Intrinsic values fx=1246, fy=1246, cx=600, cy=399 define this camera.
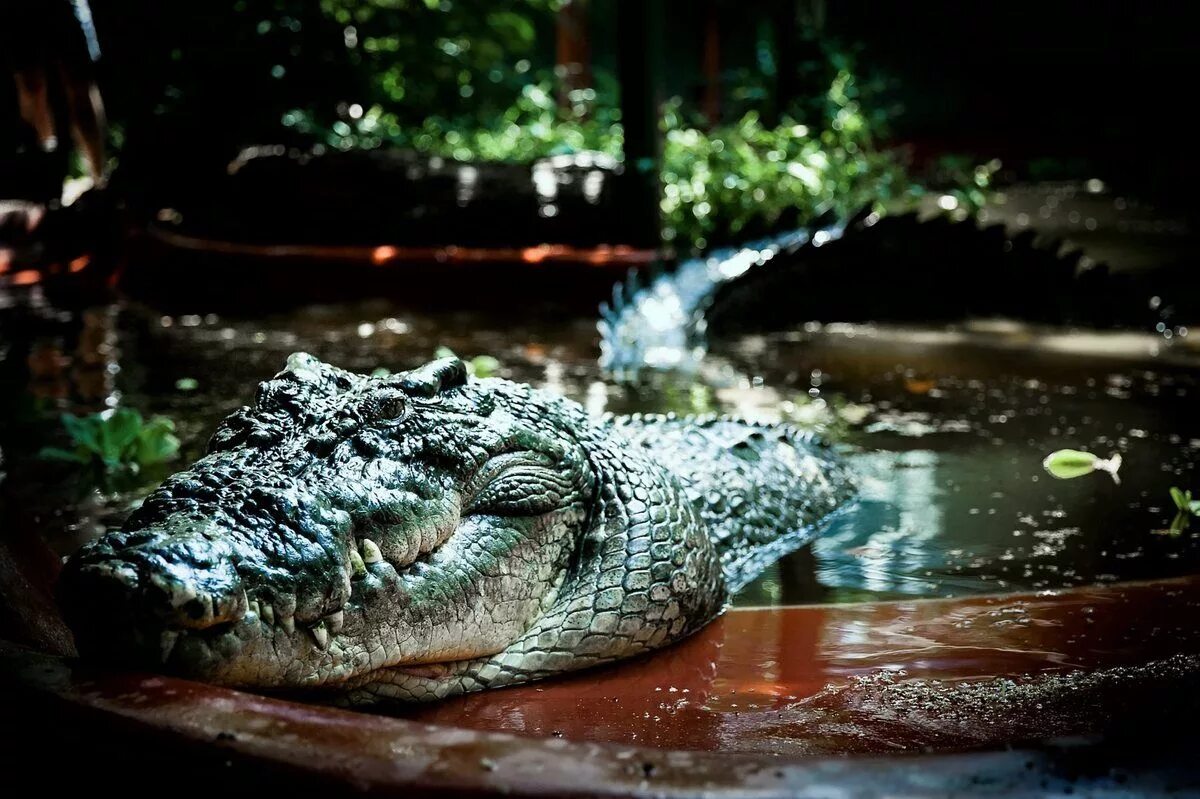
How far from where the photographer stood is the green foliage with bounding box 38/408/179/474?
3934 mm

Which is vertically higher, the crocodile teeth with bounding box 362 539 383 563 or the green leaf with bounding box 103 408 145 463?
the green leaf with bounding box 103 408 145 463

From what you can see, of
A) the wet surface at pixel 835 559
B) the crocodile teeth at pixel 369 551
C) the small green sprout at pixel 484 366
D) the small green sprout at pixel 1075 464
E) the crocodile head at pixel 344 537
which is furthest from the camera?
the small green sprout at pixel 484 366

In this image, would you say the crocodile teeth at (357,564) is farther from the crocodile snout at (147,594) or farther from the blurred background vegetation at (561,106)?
the blurred background vegetation at (561,106)

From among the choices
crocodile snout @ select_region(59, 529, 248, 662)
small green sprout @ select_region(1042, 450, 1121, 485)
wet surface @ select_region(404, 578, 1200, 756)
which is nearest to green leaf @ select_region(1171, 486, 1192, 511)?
small green sprout @ select_region(1042, 450, 1121, 485)

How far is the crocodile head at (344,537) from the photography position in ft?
5.26

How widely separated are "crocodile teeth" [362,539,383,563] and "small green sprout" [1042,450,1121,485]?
2607mm

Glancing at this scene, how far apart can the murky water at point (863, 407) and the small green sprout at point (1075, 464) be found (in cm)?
4

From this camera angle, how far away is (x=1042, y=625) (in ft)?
8.51

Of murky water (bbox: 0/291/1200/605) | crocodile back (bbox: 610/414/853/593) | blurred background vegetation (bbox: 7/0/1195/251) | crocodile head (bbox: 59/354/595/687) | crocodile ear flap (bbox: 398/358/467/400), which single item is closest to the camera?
crocodile head (bbox: 59/354/595/687)

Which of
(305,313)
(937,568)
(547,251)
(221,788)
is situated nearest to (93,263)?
(305,313)

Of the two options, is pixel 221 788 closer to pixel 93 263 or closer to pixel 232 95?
pixel 93 263

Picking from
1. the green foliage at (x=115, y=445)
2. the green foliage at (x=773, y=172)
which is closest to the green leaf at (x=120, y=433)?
the green foliage at (x=115, y=445)

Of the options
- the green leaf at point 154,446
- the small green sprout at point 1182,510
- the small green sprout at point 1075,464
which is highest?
the green leaf at point 154,446

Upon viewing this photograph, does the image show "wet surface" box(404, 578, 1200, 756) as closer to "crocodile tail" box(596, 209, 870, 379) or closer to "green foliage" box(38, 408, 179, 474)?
"green foliage" box(38, 408, 179, 474)
